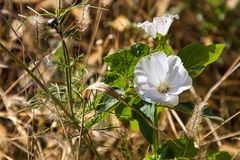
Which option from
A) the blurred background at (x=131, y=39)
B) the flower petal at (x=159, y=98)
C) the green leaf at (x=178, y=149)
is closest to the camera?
the flower petal at (x=159, y=98)

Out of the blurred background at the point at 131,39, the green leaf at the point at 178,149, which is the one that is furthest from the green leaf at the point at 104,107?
the blurred background at the point at 131,39

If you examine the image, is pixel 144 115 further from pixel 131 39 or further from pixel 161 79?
pixel 131 39

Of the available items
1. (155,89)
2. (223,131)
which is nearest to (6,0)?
(223,131)

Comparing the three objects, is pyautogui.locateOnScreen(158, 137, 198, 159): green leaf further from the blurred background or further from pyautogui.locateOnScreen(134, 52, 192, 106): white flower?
the blurred background

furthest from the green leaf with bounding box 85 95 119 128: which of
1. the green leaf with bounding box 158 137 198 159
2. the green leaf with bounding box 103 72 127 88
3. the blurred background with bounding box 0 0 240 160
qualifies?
the blurred background with bounding box 0 0 240 160

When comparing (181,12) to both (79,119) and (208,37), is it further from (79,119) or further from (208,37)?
(79,119)

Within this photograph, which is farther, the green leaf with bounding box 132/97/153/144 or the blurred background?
the blurred background

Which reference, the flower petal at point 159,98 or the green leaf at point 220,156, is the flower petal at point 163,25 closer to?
the flower petal at point 159,98
